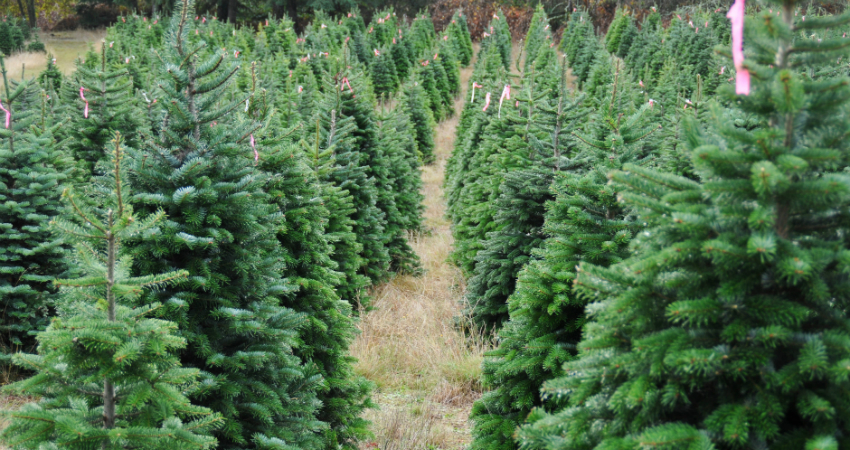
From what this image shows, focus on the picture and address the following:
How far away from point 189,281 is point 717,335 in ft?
9.09

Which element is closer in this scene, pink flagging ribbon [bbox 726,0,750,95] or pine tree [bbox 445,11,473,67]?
pink flagging ribbon [bbox 726,0,750,95]

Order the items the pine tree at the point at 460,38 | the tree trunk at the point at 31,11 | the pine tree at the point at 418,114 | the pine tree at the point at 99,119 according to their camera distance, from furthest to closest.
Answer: the tree trunk at the point at 31,11 < the pine tree at the point at 460,38 < the pine tree at the point at 418,114 < the pine tree at the point at 99,119

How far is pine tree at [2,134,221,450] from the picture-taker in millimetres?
2625

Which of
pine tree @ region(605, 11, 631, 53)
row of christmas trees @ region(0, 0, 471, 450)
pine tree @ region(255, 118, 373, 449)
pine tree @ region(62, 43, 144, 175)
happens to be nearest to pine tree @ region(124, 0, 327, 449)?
row of christmas trees @ region(0, 0, 471, 450)

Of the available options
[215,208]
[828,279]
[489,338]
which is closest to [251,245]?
[215,208]

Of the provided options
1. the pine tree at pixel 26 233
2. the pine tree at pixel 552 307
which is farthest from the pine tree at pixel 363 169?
the pine tree at pixel 552 307

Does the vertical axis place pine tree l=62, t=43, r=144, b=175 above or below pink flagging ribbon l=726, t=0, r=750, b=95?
below

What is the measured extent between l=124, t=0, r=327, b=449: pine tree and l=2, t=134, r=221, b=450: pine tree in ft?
1.64

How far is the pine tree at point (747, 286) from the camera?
1879mm

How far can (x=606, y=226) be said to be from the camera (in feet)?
13.2

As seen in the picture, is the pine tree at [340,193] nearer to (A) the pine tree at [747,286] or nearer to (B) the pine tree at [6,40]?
(A) the pine tree at [747,286]

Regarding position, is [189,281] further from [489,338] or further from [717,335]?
[489,338]

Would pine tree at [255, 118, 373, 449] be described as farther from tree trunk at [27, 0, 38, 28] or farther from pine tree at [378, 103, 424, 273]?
tree trunk at [27, 0, 38, 28]

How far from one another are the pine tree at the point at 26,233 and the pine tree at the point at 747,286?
6061 millimetres
